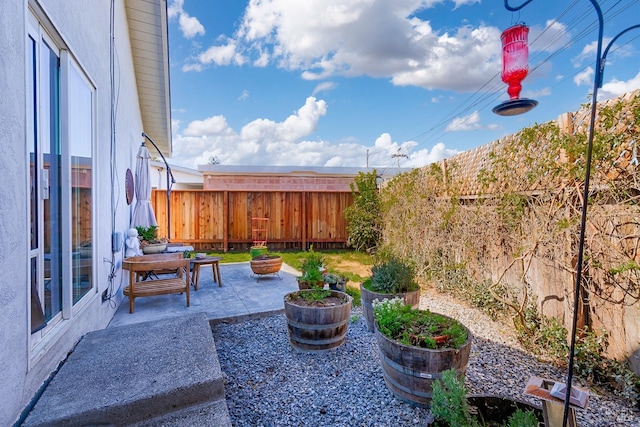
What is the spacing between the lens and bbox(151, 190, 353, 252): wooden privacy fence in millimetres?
9219

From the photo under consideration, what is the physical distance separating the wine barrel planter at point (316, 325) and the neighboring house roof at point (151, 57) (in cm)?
498

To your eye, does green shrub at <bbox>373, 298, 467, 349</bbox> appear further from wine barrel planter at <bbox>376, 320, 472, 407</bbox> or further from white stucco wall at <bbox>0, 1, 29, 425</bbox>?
white stucco wall at <bbox>0, 1, 29, 425</bbox>

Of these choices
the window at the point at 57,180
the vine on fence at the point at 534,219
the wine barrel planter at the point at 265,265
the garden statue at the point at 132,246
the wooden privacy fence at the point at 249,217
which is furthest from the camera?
the wooden privacy fence at the point at 249,217

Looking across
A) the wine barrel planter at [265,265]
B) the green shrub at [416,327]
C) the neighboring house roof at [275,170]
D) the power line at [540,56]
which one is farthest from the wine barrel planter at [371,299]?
the neighboring house roof at [275,170]

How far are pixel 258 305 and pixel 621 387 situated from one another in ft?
12.1

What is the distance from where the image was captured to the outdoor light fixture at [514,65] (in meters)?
1.48

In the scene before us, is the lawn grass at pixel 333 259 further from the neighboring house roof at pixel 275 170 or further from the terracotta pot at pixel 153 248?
the neighboring house roof at pixel 275 170

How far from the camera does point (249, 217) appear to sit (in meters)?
9.48

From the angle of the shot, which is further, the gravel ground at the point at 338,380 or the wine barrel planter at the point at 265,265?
the wine barrel planter at the point at 265,265

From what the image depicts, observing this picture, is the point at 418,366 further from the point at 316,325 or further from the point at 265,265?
the point at 265,265

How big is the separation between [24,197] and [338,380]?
248cm

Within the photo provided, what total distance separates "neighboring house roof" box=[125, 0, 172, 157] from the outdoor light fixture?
17.3ft

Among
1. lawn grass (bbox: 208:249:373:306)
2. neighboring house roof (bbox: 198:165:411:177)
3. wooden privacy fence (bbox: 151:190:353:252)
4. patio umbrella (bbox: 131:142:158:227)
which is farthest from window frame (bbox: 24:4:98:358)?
neighboring house roof (bbox: 198:165:411:177)

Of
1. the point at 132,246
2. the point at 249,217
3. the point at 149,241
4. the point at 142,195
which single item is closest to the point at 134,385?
the point at 132,246
